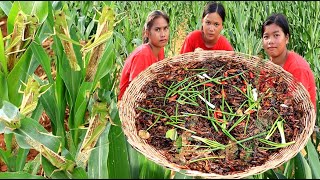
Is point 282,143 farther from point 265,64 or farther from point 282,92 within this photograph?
point 265,64

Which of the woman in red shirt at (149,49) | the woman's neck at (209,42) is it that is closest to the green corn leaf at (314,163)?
the woman in red shirt at (149,49)

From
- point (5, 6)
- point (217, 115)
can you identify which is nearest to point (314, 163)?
point (217, 115)

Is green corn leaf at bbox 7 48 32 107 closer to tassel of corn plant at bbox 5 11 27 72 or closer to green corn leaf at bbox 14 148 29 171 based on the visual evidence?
tassel of corn plant at bbox 5 11 27 72

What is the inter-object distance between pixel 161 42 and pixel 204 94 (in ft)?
1.24

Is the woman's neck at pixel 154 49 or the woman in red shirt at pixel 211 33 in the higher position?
the woman in red shirt at pixel 211 33

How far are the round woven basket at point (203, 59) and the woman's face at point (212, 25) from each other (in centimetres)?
26

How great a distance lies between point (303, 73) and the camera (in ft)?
6.07

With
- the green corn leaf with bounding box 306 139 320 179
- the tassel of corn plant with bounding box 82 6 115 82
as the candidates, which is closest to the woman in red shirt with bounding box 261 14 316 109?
the green corn leaf with bounding box 306 139 320 179

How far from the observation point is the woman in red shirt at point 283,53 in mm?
1858

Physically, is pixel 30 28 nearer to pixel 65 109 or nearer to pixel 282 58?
pixel 65 109

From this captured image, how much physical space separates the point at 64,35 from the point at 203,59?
0.73m

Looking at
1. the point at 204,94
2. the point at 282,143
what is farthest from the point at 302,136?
the point at 204,94

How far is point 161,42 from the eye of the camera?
2094mm

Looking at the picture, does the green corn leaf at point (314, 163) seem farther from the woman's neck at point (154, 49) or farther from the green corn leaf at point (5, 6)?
the green corn leaf at point (5, 6)
